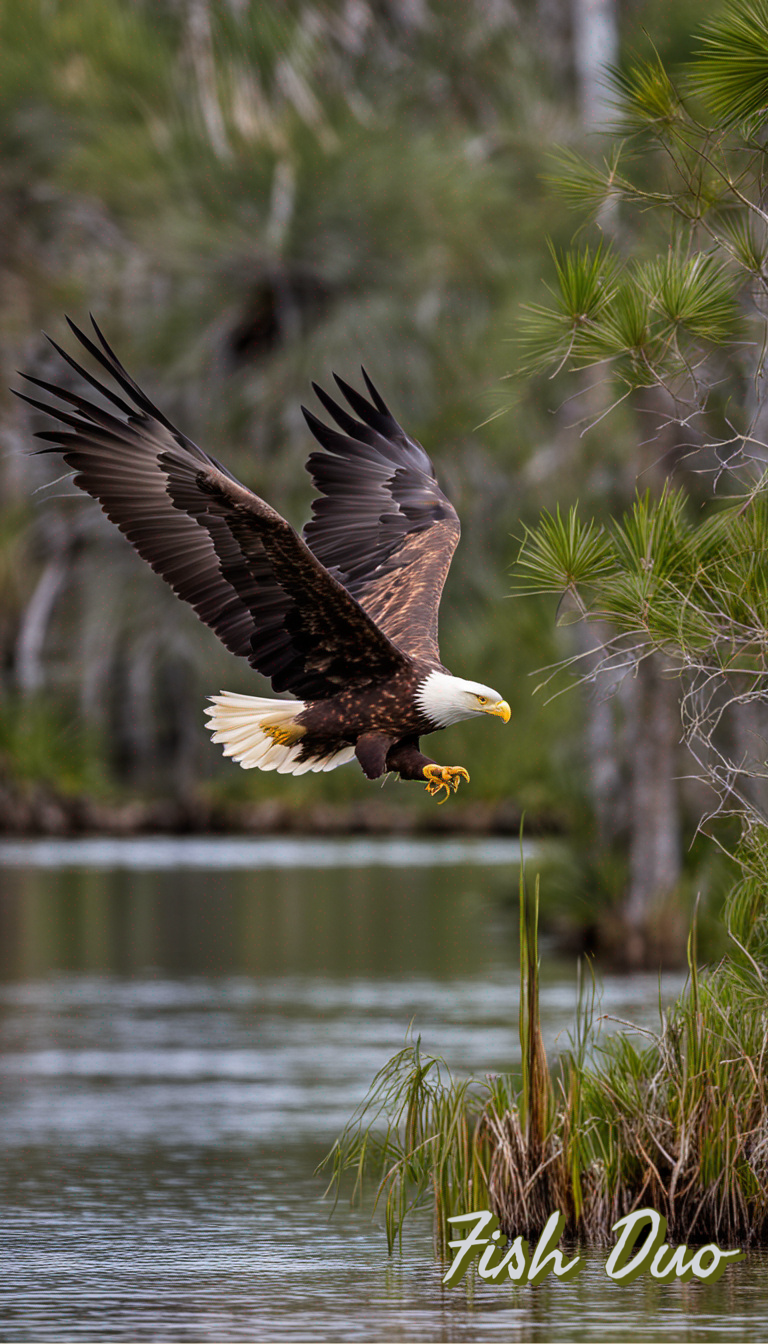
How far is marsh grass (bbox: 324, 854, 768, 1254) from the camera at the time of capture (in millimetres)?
8078

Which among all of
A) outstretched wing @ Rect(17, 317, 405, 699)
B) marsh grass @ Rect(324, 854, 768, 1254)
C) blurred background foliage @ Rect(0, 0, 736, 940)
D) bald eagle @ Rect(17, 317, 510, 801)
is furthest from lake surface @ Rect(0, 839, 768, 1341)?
blurred background foliage @ Rect(0, 0, 736, 940)

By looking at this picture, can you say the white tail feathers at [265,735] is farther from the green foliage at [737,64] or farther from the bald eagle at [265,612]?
the green foliage at [737,64]

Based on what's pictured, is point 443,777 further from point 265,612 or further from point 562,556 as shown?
point 562,556

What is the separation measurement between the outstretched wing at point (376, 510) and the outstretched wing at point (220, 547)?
111 centimetres

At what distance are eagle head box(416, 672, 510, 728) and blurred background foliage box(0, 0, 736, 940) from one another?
53.1ft

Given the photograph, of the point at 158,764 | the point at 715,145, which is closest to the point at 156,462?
the point at 715,145

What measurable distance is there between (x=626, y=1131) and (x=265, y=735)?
2.34 metres

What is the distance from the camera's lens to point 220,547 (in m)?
7.04

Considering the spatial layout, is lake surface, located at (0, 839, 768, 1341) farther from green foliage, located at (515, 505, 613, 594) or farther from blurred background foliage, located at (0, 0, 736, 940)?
blurred background foliage, located at (0, 0, 736, 940)

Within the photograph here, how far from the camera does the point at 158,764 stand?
36125mm

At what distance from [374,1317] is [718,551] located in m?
2.88

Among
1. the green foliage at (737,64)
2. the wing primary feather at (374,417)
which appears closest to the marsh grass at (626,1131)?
the wing primary feather at (374,417)

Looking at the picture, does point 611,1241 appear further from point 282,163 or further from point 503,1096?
point 282,163

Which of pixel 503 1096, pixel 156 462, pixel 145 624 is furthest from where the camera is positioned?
pixel 145 624
